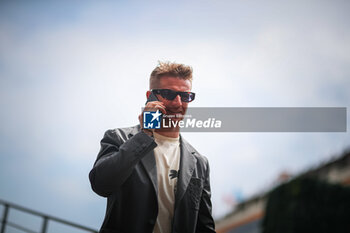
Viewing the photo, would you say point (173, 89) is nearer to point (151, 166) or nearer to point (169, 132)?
point (169, 132)

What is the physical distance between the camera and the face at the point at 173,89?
4.57ft

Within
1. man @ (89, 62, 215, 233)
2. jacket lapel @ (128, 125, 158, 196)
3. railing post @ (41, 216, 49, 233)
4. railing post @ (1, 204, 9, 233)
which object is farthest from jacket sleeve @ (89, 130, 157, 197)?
railing post @ (1, 204, 9, 233)

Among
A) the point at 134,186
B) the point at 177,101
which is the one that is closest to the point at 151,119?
the point at 177,101

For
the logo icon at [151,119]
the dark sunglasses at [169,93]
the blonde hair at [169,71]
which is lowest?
the logo icon at [151,119]

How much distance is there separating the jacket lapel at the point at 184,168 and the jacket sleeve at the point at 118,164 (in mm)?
209

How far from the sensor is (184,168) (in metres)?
1.36

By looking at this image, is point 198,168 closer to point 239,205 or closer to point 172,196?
point 172,196

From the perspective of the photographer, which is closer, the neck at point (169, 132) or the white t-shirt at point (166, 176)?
the white t-shirt at point (166, 176)

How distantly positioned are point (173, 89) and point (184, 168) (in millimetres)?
352

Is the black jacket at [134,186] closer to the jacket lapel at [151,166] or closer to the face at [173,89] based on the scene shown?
the jacket lapel at [151,166]

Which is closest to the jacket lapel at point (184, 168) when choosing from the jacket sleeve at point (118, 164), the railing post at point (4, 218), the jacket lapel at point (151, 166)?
the jacket lapel at point (151, 166)

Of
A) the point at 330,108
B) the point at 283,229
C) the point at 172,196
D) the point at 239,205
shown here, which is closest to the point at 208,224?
the point at 172,196

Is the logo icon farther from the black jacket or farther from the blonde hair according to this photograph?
the blonde hair

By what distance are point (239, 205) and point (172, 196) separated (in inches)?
446
